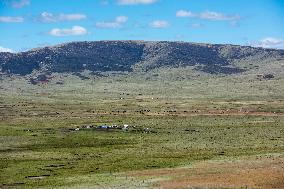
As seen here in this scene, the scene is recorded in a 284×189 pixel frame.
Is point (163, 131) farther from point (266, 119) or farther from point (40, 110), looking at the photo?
point (40, 110)

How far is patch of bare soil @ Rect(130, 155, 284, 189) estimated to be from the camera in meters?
67.8

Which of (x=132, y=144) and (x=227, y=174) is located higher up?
(x=227, y=174)

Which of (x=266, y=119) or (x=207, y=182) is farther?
(x=266, y=119)

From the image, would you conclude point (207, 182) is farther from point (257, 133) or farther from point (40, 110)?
point (40, 110)

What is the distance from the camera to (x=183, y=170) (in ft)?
257

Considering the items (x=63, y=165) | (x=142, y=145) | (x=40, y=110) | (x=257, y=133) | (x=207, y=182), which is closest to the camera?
(x=207, y=182)

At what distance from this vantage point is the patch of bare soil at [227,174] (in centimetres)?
6784

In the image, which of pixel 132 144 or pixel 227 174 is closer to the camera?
pixel 227 174

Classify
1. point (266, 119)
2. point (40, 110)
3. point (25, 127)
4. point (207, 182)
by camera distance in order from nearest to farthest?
point (207, 182) < point (25, 127) < point (266, 119) < point (40, 110)

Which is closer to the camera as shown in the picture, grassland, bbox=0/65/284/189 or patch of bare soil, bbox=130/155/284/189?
patch of bare soil, bbox=130/155/284/189

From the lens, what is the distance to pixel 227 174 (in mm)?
73625

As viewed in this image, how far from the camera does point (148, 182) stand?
229 feet

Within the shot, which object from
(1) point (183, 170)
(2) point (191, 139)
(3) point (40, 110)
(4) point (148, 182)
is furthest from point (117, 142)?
(3) point (40, 110)

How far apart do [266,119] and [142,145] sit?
170 feet
